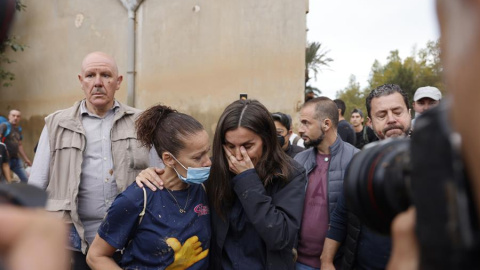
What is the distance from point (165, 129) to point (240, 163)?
1.45ft

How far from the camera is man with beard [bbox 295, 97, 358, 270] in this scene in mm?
3018

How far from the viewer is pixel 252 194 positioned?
2.18 meters

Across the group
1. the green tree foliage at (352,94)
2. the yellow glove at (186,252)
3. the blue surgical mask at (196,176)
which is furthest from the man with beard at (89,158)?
the green tree foliage at (352,94)

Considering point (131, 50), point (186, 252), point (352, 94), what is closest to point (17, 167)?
point (131, 50)

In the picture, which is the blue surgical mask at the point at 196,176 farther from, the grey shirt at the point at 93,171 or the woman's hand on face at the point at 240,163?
the grey shirt at the point at 93,171

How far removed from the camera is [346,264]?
2467 mm

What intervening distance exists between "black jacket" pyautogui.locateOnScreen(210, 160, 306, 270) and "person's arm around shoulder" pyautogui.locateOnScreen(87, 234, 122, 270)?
0.49 meters

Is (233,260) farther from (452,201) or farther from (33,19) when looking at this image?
(33,19)

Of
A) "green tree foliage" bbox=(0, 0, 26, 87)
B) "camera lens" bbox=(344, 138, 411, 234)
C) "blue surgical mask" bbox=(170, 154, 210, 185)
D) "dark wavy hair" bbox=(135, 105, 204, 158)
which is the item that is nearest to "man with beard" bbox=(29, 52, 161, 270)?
"dark wavy hair" bbox=(135, 105, 204, 158)

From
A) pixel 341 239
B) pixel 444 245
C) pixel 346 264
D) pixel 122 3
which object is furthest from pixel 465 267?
pixel 122 3

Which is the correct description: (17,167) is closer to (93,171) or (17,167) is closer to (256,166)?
(93,171)

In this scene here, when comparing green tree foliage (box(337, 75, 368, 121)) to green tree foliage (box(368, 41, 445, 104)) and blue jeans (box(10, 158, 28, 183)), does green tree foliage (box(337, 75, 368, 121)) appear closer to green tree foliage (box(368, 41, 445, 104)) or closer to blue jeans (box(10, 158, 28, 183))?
green tree foliage (box(368, 41, 445, 104))

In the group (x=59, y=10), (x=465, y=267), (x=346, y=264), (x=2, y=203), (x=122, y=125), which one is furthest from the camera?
(x=59, y=10)

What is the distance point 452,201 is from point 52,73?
9.95 metres
